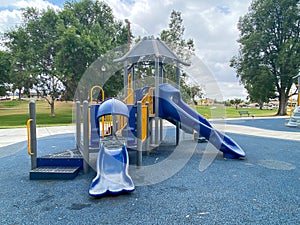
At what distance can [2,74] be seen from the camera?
2372 cm

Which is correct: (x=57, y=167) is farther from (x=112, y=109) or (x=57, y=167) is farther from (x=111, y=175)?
(x=112, y=109)

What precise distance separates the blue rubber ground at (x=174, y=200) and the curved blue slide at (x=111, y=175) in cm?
13

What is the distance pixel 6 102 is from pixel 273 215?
46.6 meters

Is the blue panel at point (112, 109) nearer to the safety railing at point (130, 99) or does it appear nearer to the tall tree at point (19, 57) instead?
the safety railing at point (130, 99)

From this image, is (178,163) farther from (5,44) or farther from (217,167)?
(5,44)

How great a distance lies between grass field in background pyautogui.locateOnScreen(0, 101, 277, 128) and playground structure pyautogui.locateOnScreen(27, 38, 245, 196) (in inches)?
186

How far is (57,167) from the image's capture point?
4.66 meters

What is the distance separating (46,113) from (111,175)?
1086 inches

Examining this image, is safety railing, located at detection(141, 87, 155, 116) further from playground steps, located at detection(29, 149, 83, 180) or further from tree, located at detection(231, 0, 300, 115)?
tree, located at detection(231, 0, 300, 115)

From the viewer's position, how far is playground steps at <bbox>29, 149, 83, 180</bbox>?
431cm

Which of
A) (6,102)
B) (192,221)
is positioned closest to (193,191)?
(192,221)

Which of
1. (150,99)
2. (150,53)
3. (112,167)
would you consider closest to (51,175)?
(112,167)

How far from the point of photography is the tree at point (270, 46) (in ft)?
79.0

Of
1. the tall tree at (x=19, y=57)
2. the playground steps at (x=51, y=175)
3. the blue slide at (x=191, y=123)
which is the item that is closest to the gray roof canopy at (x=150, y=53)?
the blue slide at (x=191, y=123)
